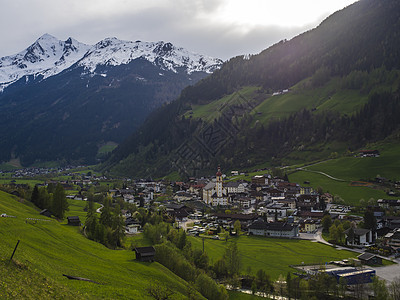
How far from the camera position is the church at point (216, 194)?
134875mm

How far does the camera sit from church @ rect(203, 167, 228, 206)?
134875 mm

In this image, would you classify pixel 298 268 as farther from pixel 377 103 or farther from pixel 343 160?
pixel 377 103

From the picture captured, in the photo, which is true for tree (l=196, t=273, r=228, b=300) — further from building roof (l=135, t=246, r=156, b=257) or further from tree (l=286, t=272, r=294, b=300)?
tree (l=286, t=272, r=294, b=300)

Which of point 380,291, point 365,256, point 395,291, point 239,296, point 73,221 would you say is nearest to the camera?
point 380,291

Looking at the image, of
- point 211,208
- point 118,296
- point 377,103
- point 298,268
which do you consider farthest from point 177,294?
point 377,103

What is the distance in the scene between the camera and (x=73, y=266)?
114 feet

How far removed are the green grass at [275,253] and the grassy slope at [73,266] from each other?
23.1m

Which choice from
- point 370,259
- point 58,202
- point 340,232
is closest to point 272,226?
point 340,232

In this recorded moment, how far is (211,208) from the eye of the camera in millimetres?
129625

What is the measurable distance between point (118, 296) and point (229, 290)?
29.9 meters

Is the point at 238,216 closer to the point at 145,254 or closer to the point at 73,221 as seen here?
the point at 73,221

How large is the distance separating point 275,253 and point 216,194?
2484 inches

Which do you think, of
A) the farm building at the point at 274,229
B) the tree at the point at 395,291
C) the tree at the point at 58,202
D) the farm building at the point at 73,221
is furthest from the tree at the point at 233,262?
the tree at the point at 58,202

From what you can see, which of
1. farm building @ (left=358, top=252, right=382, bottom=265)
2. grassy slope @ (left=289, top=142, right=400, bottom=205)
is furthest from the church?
farm building @ (left=358, top=252, right=382, bottom=265)
